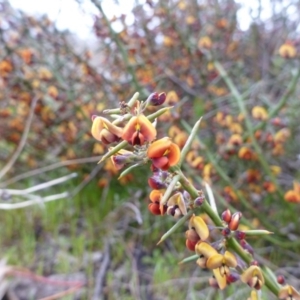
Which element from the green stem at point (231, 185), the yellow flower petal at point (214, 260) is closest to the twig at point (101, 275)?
the green stem at point (231, 185)

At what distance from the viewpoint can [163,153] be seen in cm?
60

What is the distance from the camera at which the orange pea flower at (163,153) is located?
1.96ft

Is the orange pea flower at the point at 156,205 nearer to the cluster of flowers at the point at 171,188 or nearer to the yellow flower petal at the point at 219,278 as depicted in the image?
the cluster of flowers at the point at 171,188

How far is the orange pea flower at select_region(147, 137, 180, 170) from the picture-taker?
60cm

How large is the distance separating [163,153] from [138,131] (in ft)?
0.15

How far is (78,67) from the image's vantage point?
242 cm

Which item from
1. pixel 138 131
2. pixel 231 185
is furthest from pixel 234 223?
pixel 231 185

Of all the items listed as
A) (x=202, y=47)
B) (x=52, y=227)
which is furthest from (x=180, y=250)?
(x=202, y=47)

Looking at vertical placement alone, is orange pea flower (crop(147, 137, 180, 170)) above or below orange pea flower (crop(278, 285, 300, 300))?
above

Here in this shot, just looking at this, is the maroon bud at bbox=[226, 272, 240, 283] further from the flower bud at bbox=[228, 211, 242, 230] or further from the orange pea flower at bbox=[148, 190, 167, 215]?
the orange pea flower at bbox=[148, 190, 167, 215]

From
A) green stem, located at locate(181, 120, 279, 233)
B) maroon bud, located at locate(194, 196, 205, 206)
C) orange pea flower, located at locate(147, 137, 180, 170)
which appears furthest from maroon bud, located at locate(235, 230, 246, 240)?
green stem, located at locate(181, 120, 279, 233)

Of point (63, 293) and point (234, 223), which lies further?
point (63, 293)

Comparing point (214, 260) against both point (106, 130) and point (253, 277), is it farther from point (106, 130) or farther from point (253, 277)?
point (106, 130)

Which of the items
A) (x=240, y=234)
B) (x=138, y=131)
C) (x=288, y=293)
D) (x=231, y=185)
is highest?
(x=231, y=185)
